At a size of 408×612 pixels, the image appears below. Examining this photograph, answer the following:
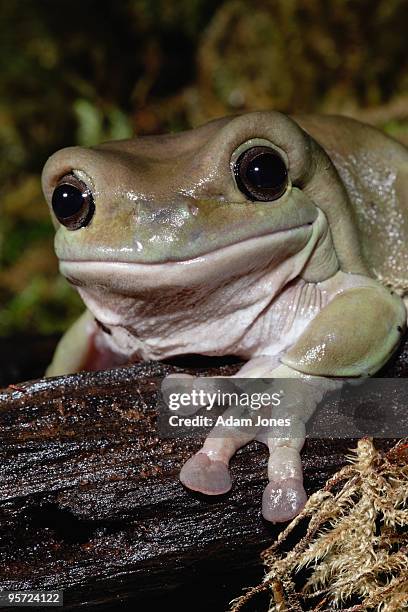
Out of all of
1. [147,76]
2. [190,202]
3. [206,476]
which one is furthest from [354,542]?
[147,76]

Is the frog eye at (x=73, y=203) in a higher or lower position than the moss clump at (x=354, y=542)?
higher

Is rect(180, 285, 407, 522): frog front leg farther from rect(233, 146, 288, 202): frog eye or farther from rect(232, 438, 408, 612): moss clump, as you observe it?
rect(233, 146, 288, 202): frog eye

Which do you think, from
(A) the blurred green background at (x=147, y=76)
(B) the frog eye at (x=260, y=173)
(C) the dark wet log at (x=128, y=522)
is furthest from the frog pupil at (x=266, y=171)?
(A) the blurred green background at (x=147, y=76)

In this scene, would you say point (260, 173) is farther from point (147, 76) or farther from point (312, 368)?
point (147, 76)

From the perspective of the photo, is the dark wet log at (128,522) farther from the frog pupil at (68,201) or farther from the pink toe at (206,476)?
the frog pupil at (68,201)

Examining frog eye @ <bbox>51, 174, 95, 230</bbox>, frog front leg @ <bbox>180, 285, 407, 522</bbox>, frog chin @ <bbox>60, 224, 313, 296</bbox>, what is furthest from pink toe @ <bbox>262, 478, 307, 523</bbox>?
frog eye @ <bbox>51, 174, 95, 230</bbox>
